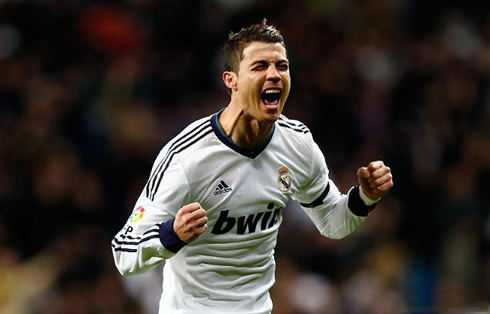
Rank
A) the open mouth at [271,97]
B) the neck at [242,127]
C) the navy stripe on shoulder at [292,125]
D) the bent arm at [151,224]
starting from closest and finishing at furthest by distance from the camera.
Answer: the bent arm at [151,224], the open mouth at [271,97], the neck at [242,127], the navy stripe on shoulder at [292,125]

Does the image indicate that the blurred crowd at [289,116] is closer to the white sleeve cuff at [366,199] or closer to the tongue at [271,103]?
the white sleeve cuff at [366,199]

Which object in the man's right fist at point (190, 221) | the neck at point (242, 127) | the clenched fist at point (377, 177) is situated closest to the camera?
the man's right fist at point (190, 221)

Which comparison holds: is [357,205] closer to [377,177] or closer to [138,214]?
[377,177]

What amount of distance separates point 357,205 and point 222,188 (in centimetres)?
76

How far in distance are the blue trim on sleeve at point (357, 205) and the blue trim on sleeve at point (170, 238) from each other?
1085 millimetres

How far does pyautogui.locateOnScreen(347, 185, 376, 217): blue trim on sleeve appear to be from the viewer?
5008mm

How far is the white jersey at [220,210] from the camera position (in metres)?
4.48

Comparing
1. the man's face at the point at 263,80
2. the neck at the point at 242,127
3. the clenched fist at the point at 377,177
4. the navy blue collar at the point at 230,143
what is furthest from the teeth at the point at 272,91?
the clenched fist at the point at 377,177

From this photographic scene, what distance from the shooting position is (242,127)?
4688 millimetres

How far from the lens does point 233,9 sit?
1075 cm
